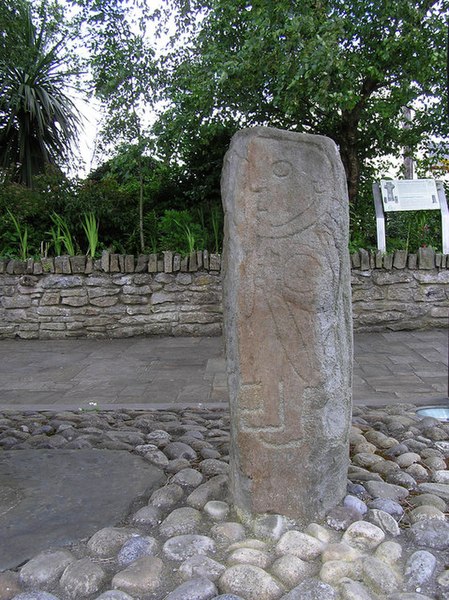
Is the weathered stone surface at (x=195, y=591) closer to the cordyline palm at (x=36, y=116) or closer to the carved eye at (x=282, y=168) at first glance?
the carved eye at (x=282, y=168)

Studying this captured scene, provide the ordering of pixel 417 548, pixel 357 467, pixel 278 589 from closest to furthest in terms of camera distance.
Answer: pixel 278 589
pixel 417 548
pixel 357 467

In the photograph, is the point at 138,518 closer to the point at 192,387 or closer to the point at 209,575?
the point at 209,575

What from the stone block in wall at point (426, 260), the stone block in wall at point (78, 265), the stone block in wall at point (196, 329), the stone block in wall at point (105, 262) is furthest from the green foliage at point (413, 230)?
the stone block in wall at point (78, 265)

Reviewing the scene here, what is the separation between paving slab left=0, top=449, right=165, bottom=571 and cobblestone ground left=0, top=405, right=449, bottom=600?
7 centimetres

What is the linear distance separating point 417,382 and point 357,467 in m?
2.10

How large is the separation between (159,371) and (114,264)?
2220mm

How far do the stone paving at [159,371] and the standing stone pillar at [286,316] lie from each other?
6.20ft

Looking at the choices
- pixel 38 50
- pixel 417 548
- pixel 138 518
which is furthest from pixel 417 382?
pixel 38 50

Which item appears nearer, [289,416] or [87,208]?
[289,416]

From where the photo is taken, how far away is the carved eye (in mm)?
1941

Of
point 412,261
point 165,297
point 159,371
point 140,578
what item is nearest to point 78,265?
point 165,297

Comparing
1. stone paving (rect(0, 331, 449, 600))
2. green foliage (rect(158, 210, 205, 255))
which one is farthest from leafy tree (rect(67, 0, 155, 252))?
stone paving (rect(0, 331, 449, 600))

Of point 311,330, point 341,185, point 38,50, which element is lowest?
point 311,330

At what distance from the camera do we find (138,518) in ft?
6.63
